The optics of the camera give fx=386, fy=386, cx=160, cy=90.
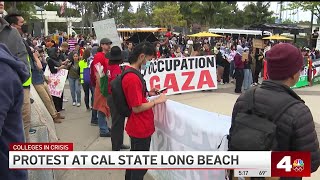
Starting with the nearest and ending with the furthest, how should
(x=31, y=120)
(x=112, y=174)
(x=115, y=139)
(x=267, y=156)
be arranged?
1. (x=267, y=156)
2. (x=31, y=120)
3. (x=112, y=174)
4. (x=115, y=139)

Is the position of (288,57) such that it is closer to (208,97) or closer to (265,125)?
(265,125)

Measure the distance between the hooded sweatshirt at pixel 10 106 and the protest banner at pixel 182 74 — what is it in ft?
25.1

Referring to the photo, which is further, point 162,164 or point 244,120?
point 244,120

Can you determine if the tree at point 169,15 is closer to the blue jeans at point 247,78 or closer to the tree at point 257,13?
the tree at point 257,13

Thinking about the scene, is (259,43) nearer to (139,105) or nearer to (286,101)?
(139,105)

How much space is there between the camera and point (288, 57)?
6.98ft

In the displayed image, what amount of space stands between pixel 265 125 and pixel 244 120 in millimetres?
128

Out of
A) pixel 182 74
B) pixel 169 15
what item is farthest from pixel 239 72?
pixel 169 15

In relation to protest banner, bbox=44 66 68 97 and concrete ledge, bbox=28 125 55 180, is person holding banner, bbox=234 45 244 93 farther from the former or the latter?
concrete ledge, bbox=28 125 55 180

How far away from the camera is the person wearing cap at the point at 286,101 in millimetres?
2018

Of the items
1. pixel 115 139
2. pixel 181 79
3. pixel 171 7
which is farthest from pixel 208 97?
pixel 171 7

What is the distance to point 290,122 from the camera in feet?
6.61

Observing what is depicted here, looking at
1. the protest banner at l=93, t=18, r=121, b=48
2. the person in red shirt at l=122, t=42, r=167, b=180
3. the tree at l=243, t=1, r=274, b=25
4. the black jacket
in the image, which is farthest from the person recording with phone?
the tree at l=243, t=1, r=274, b=25

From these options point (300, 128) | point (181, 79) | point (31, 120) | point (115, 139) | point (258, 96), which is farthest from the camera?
point (181, 79)
